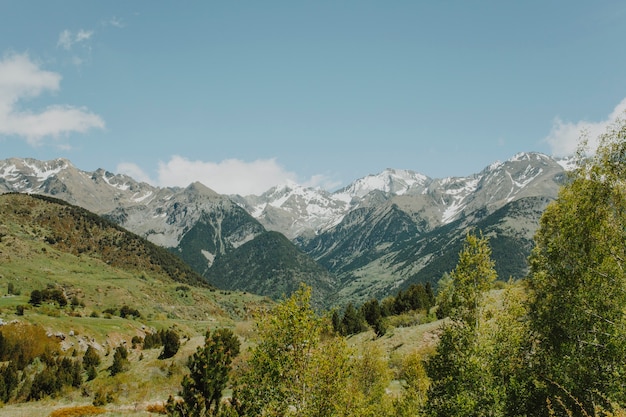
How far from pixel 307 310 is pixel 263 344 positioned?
315cm

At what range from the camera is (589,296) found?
23.7 metres

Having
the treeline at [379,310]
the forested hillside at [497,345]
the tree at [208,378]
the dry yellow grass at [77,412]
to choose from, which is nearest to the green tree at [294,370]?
the forested hillside at [497,345]

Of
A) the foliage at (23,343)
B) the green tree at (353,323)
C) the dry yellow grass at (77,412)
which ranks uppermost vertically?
the foliage at (23,343)

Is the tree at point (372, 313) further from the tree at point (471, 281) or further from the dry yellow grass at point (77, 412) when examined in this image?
the tree at point (471, 281)

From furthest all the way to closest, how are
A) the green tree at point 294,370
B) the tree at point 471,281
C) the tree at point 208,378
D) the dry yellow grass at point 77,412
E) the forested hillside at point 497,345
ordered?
the dry yellow grass at point 77,412, the tree at point 471,281, the tree at point 208,378, the forested hillside at point 497,345, the green tree at point 294,370

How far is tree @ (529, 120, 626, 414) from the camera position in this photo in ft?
72.3

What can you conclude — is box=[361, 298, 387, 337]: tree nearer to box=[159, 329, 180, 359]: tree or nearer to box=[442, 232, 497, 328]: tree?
Answer: box=[159, 329, 180, 359]: tree

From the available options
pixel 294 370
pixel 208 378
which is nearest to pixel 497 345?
pixel 294 370

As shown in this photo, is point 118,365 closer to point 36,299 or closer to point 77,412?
point 77,412

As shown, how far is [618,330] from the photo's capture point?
21.2 meters

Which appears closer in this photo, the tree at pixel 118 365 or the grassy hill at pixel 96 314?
the grassy hill at pixel 96 314

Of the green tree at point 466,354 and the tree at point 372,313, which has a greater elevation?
the green tree at point 466,354

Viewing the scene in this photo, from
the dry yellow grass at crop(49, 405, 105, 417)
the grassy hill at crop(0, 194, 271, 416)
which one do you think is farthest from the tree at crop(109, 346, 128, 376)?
the dry yellow grass at crop(49, 405, 105, 417)

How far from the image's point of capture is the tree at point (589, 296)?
867 inches
